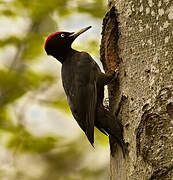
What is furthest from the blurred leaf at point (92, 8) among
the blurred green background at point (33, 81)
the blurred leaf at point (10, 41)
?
the blurred leaf at point (10, 41)

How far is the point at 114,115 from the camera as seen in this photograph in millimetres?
3508

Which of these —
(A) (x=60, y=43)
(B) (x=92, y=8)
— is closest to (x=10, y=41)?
(B) (x=92, y=8)

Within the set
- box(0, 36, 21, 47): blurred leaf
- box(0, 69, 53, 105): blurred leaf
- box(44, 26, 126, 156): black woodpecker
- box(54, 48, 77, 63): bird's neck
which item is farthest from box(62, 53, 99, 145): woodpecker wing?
box(0, 36, 21, 47): blurred leaf

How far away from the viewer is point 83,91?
4172 millimetres

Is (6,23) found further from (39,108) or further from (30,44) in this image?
(39,108)

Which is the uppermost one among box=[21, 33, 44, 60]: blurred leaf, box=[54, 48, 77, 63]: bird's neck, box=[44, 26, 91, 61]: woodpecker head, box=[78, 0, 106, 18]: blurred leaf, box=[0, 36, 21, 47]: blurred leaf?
box=[78, 0, 106, 18]: blurred leaf

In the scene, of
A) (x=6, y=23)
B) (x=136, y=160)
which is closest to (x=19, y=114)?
(x=6, y=23)

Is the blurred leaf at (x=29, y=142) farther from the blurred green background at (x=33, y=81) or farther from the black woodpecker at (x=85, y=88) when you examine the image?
the black woodpecker at (x=85, y=88)

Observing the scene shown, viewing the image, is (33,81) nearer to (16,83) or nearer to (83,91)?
(16,83)

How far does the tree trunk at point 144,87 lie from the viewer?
2861 mm

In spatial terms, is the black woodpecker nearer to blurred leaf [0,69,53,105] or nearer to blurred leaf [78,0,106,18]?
blurred leaf [0,69,53,105]

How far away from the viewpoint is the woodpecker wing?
382 cm

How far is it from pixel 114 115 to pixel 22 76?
3.66m

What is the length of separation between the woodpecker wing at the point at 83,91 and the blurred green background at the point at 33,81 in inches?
89.5
